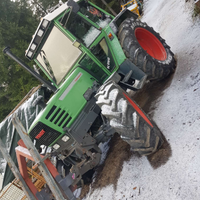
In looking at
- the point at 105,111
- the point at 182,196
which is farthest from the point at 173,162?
the point at 105,111

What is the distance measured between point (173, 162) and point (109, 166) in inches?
69.2

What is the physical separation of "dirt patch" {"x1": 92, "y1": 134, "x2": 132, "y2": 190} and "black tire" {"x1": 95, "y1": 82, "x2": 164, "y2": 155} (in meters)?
0.92

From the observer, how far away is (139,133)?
3016 mm

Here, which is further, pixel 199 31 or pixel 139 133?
pixel 199 31

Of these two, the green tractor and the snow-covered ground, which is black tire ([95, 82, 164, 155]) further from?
the green tractor

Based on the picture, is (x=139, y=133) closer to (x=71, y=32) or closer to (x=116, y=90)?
(x=116, y=90)

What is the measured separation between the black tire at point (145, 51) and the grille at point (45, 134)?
2.07m

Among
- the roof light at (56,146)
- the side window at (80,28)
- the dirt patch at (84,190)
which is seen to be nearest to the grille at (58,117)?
the roof light at (56,146)

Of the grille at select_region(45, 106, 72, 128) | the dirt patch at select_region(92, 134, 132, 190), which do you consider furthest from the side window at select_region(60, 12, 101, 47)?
the dirt patch at select_region(92, 134, 132, 190)

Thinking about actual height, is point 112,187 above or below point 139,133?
below

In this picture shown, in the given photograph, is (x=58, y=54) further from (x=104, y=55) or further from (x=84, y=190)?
(x=84, y=190)

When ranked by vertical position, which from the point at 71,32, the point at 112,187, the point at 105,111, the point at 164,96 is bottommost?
the point at 112,187

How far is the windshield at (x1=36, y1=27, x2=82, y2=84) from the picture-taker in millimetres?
4152

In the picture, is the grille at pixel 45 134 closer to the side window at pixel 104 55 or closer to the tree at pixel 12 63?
the side window at pixel 104 55
